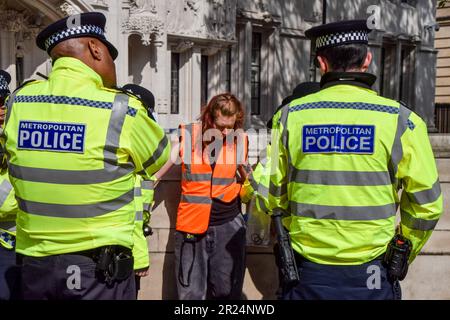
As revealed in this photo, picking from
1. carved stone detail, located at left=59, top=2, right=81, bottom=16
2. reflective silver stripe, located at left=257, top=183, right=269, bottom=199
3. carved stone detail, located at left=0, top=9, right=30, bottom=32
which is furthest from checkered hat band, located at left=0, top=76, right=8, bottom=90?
carved stone detail, located at left=0, top=9, right=30, bottom=32

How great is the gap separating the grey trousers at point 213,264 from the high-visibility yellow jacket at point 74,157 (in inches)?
56.2

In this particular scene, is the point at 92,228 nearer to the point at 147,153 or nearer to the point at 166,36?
the point at 147,153

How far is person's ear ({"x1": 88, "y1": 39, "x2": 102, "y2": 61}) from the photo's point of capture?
2750 millimetres

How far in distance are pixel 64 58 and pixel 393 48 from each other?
2136 cm

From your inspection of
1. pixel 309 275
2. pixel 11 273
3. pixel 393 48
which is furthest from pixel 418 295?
pixel 393 48

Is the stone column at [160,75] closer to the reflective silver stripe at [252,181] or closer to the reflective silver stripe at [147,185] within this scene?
the reflective silver stripe at [252,181]

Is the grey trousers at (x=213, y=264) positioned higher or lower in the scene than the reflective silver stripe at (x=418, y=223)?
lower

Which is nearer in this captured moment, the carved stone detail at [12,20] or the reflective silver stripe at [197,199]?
the reflective silver stripe at [197,199]

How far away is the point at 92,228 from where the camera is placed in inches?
102

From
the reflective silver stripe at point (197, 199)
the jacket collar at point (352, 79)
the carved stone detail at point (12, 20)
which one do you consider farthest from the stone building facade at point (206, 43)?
the jacket collar at point (352, 79)

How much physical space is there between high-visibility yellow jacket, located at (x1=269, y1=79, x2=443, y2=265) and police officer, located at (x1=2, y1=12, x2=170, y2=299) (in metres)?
0.85

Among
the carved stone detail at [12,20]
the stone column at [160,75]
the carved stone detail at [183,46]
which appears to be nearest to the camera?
the carved stone detail at [12,20]

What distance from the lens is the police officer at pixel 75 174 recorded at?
2568 millimetres

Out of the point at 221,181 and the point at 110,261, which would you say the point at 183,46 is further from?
the point at 110,261
